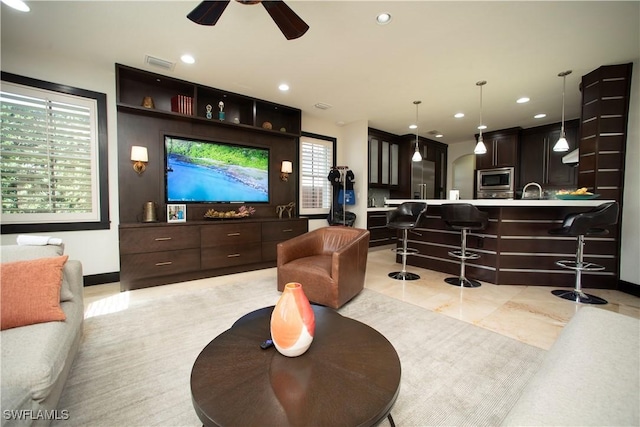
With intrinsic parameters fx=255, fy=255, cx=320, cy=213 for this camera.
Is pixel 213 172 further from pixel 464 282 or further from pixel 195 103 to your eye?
pixel 464 282

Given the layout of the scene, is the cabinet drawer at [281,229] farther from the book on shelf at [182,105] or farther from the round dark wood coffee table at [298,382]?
the round dark wood coffee table at [298,382]

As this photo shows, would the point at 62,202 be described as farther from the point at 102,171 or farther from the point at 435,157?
the point at 435,157

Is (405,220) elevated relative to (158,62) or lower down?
Answer: lower down

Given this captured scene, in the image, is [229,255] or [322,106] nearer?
[229,255]

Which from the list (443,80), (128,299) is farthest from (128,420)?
(443,80)

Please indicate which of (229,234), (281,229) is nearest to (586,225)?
(281,229)

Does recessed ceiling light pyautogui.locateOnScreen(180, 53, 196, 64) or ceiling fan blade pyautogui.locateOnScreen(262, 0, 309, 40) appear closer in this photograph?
ceiling fan blade pyautogui.locateOnScreen(262, 0, 309, 40)

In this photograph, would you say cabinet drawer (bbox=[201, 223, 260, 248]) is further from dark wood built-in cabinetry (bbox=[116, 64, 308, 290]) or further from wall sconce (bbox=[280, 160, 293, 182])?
wall sconce (bbox=[280, 160, 293, 182])

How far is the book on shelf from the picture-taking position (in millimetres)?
3543

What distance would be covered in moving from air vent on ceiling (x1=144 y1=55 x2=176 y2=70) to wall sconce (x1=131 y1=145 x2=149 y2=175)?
102 cm

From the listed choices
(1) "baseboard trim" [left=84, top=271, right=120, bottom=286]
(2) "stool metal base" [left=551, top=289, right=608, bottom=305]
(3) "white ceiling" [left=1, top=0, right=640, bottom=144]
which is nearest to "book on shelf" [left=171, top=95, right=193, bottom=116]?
(3) "white ceiling" [left=1, top=0, right=640, bottom=144]

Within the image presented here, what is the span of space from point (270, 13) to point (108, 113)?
268 cm

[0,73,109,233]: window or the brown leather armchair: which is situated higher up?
[0,73,109,233]: window

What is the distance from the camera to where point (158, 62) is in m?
3.04
